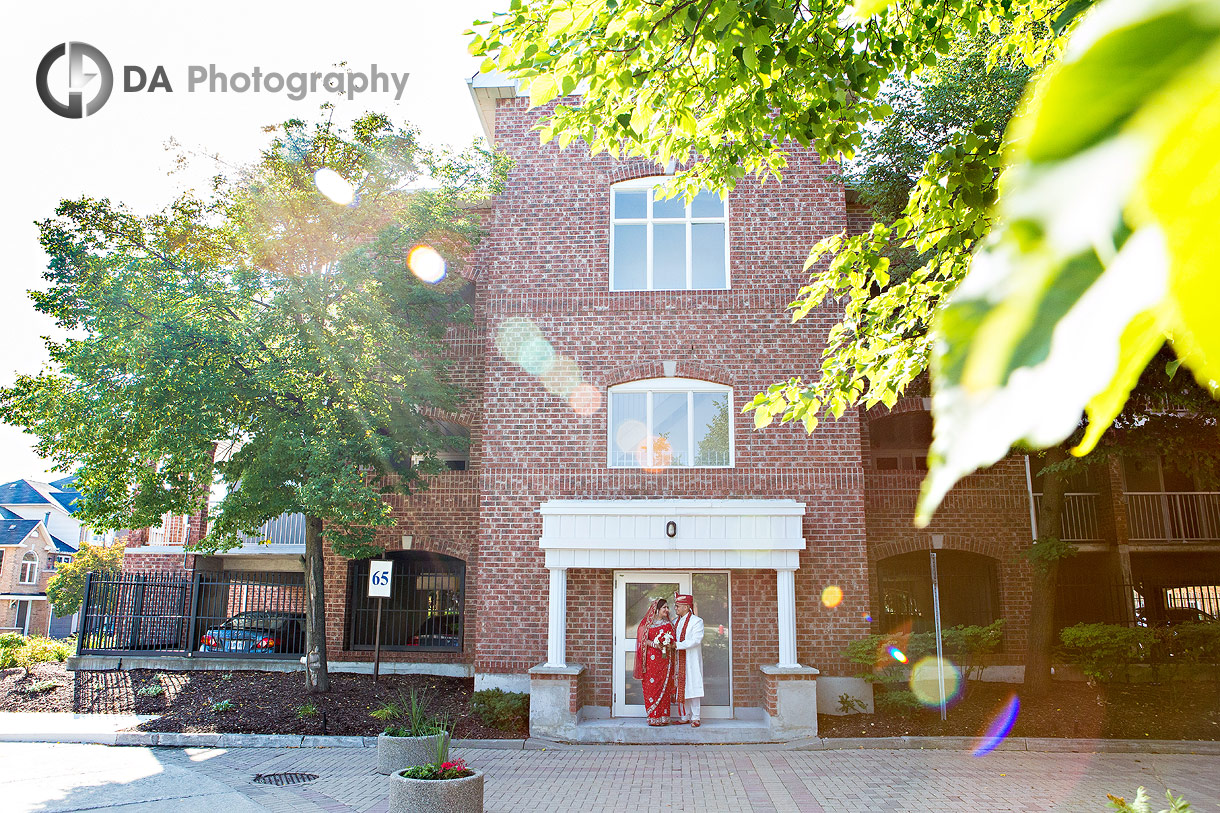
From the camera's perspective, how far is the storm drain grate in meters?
9.77

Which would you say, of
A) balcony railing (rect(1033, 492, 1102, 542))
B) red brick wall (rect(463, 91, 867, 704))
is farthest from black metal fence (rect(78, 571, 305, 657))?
balcony railing (rect(1033, 492, 1102, 542))

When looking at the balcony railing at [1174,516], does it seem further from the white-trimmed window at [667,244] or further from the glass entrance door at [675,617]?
the white-trimmed window at [667,244]

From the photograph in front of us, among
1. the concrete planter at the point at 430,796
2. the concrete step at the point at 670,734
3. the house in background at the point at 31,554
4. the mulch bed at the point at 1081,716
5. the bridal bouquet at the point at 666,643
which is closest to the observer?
the concrete planter at the point at 430,796

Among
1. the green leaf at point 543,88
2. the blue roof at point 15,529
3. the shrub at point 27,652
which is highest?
the green leaf at point 543,88

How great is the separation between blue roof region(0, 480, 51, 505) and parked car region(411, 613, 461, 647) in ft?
152

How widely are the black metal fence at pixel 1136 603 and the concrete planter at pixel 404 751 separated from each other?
1516 cm

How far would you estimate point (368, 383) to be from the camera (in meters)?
13.5

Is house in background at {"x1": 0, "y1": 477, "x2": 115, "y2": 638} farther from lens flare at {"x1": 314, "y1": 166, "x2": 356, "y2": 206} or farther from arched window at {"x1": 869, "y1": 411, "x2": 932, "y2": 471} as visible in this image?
arched window at {"x1": 869, "y1": 411, "x2": 932, "y2": 471}

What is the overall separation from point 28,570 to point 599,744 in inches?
1887

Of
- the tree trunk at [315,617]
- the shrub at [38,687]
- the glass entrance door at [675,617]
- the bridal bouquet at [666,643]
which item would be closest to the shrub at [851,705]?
the glass entrance door at [675,617]

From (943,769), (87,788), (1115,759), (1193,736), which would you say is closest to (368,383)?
(87,788)

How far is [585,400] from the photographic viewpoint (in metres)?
13.9

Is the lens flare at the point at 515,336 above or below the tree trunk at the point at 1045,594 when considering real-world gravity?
above

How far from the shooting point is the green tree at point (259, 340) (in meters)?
12.4
